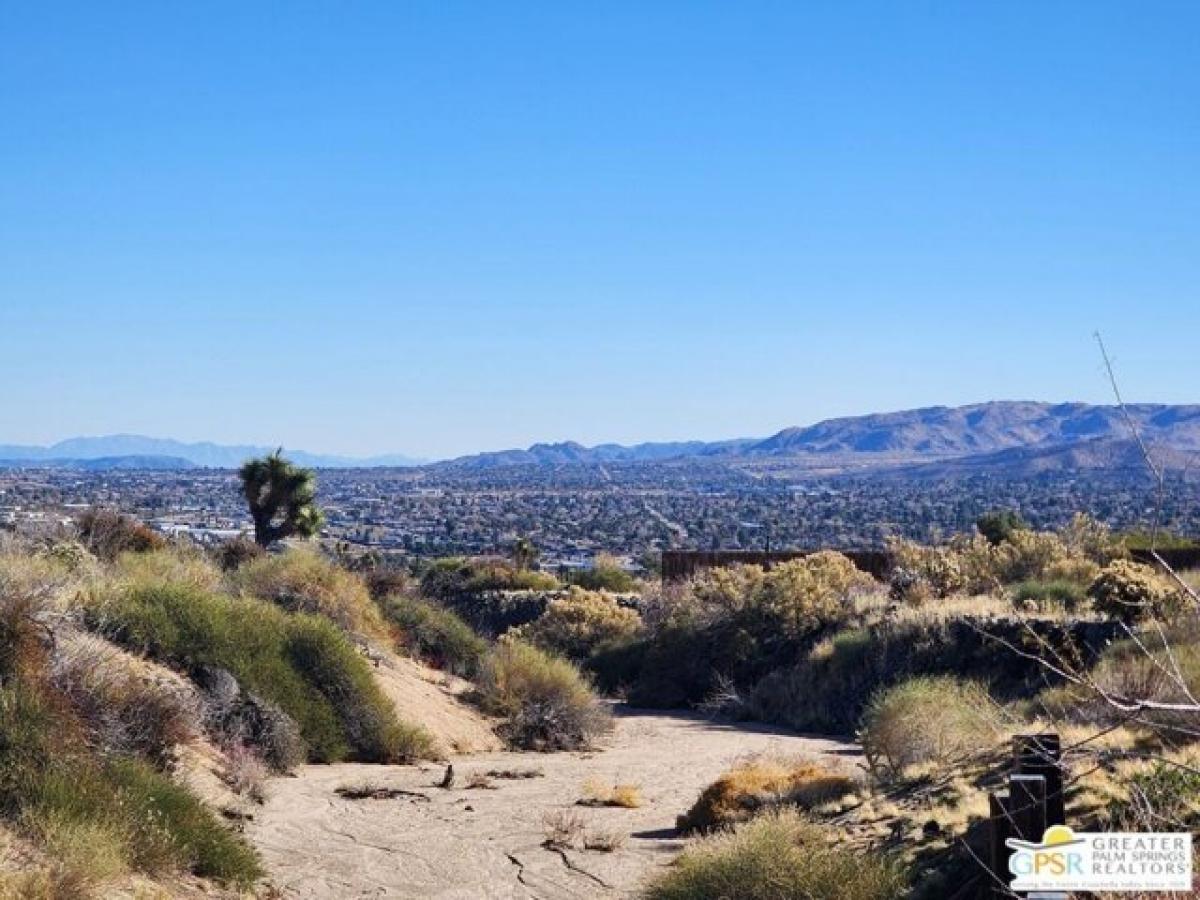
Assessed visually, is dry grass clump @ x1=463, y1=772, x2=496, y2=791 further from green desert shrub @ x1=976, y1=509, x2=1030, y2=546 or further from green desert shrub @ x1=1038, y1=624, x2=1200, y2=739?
green desert shrub @ x1=976, y1=509, x2=1030, y2=546

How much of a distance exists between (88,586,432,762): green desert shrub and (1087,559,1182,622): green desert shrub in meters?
11.8

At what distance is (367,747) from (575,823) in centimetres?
570

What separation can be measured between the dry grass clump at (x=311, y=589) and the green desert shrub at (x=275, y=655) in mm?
4042

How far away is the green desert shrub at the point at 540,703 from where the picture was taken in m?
25.3

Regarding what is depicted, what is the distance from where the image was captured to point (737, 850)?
1244 cm

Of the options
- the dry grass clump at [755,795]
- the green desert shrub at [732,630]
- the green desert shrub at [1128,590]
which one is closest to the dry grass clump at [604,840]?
the dry grass clump at [755,795]

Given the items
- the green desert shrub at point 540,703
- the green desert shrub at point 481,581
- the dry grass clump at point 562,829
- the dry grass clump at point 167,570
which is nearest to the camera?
the dry grass clump at point 562,829

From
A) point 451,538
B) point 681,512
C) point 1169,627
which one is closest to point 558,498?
point 681,512

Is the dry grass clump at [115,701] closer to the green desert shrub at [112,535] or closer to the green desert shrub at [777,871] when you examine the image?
the green desert shrub at [777,871]

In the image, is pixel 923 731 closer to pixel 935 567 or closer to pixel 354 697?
pixel 354 697

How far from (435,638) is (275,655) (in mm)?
8986

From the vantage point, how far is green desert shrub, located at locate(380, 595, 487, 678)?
1174 inches

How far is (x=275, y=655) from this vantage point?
21453 millimetres

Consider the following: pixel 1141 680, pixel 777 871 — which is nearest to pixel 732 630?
pixel 1141 680
